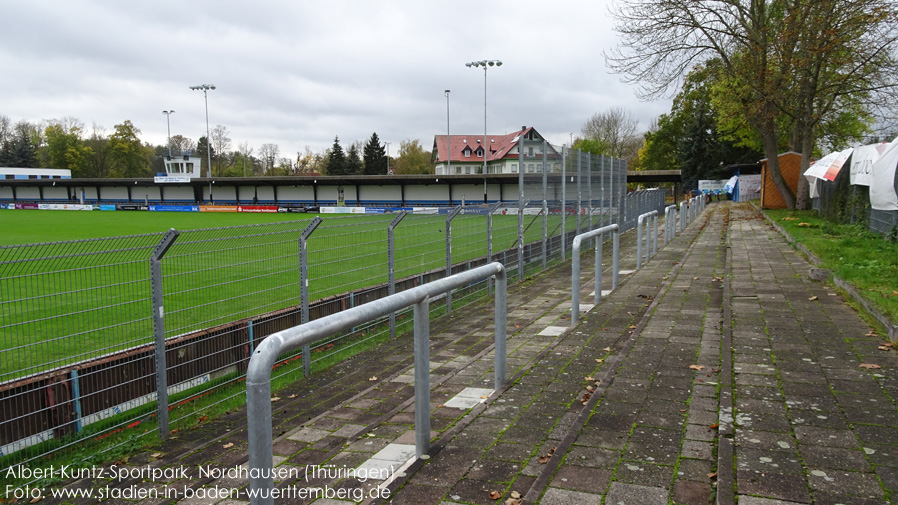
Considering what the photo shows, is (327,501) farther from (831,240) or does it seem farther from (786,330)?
(831,240)

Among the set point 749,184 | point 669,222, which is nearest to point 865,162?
point 669,222

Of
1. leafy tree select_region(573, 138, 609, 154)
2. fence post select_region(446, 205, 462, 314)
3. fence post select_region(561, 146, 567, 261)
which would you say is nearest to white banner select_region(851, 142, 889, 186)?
fence post select_region(561, 146, 567, 261)

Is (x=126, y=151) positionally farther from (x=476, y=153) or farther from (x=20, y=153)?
(x=476, y=153)

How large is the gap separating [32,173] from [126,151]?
54.4 feet

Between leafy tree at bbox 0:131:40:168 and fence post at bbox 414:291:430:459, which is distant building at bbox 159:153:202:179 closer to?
leafy tree at bbox 0:131:40:168

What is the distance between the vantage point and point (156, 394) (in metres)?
4.86

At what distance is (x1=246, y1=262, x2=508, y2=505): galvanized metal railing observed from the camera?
1978 millimetres

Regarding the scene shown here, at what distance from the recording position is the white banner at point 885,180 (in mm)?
11320

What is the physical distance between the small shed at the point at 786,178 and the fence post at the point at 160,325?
2873cm

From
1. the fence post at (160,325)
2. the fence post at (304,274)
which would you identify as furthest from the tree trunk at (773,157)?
the fence post at (160,325)

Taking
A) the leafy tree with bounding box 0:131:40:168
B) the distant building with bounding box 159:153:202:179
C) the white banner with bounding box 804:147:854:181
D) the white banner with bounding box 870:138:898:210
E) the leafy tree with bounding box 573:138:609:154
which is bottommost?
the white banner with bounding box 870:138:898:210

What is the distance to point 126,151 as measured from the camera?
8075 centimetres

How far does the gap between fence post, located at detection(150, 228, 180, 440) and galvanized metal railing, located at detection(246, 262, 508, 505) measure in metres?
2.45

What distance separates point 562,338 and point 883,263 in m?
6.02
